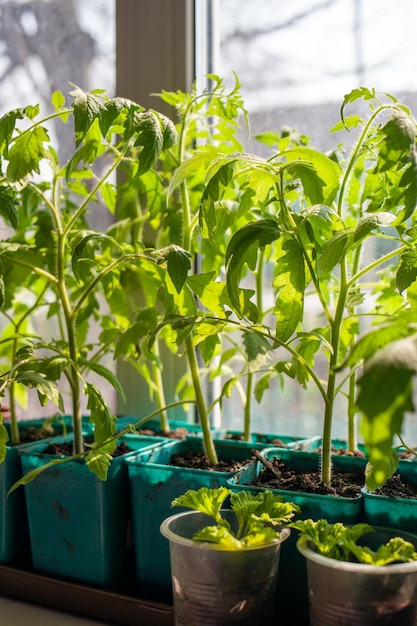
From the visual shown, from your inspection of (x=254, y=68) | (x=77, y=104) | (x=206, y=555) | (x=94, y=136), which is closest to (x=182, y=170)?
(x=77, y=104)

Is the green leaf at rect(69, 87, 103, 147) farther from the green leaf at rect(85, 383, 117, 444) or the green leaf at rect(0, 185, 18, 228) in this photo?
the green leaf at rect(85, 383, 117, 444)

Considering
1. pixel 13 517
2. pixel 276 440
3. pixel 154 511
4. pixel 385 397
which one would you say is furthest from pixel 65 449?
pixel 385 397

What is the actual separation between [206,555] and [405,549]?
209mm

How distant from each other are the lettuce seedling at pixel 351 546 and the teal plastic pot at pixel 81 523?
332 millimetres

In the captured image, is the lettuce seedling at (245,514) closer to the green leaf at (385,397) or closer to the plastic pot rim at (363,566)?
the plastic pot rim at (363,566)

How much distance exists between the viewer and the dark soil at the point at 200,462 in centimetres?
99

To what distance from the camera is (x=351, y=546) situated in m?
0.71

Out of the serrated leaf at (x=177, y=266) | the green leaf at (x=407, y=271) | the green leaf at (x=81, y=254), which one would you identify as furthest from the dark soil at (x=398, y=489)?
the green leaf at (x=81, y=254)

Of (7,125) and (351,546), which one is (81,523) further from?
(7,125)

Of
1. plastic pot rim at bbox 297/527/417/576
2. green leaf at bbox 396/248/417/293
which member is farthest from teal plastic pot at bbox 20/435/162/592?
green leaf at bbox 396/248/417/293

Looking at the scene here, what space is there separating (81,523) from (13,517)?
0.17 meters

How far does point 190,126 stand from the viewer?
46.7 inches

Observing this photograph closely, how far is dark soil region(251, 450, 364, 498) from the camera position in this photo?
2.86ft

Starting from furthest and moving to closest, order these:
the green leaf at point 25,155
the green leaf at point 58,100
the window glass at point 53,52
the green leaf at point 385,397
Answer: the window glass at point 53,52, the green leaf at point 58,100, the green leaf at point 25,155, the green leaf at point 385,397
